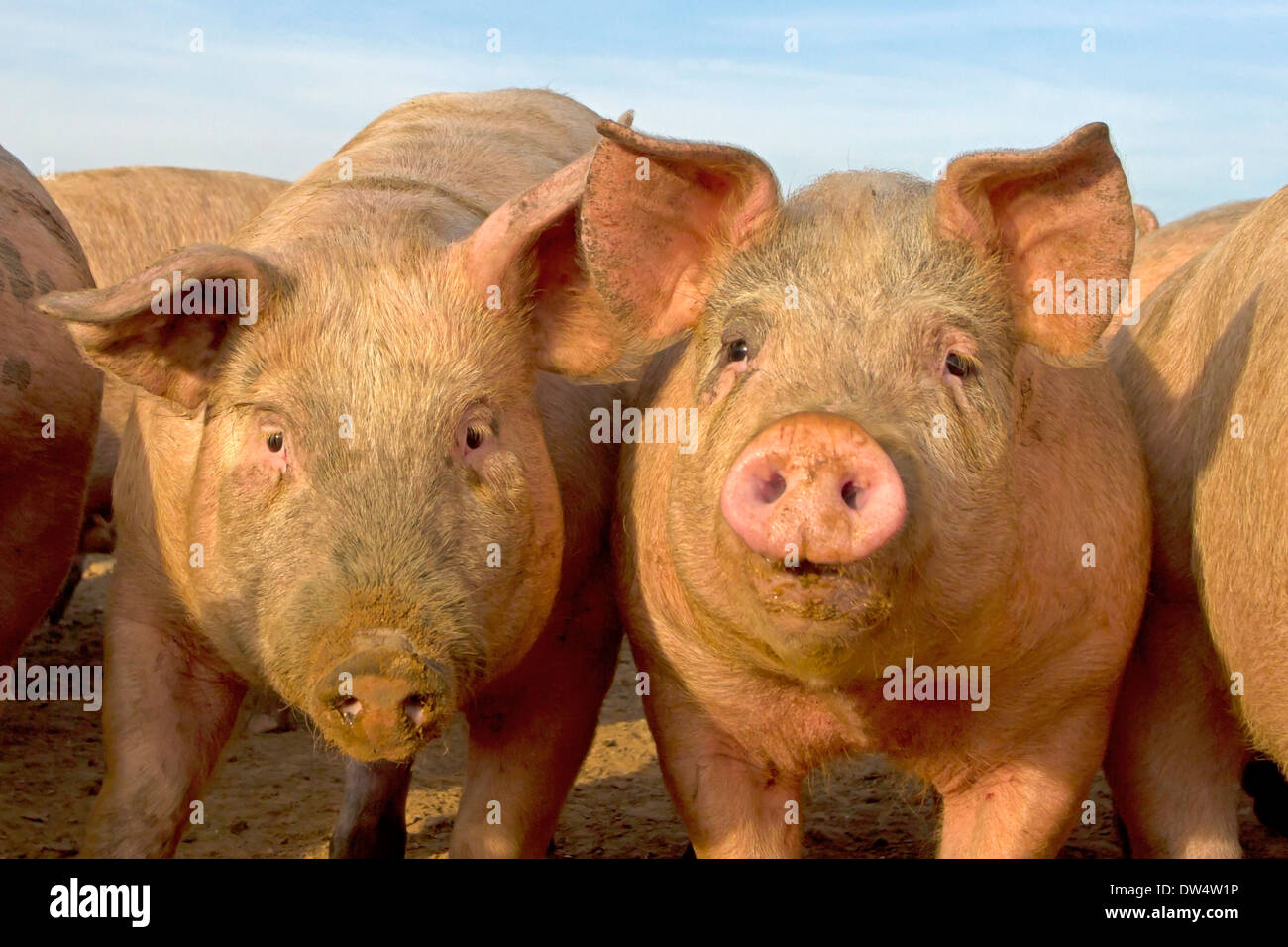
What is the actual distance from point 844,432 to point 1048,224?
52.6 inches

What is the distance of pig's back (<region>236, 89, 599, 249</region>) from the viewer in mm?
5422

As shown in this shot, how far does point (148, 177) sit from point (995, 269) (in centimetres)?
650

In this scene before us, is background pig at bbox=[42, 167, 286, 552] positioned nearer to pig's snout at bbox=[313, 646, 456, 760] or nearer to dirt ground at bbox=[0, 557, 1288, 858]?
dirt ground at bbox=[0, 557, 1288, 858]

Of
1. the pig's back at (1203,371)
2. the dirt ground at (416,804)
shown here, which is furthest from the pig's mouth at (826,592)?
the dirt ground at (416,804)

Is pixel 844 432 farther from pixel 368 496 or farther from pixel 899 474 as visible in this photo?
pixel 368 496

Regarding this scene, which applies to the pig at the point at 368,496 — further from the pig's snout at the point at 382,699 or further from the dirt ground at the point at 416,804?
the dirt ground at the point at 416,804

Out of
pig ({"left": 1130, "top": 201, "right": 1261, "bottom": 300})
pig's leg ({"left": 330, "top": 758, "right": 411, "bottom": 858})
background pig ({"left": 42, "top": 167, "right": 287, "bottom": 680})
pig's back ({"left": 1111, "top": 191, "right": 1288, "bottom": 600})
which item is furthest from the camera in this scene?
background pig ({"left": 42, "top": 167, "right": 287, "bottom": 680})

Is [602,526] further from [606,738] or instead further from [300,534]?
[606,738]

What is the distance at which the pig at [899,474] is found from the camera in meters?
4.33

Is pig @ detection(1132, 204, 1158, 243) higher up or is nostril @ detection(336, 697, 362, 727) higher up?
pig @ detection(1132, 204, 1158, 243)

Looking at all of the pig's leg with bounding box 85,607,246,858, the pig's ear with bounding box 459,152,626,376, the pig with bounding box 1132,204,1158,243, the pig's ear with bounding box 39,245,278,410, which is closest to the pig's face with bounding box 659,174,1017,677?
the pig's ear with bounding box 459,152,626,376

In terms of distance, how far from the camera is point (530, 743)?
5.63 meters
